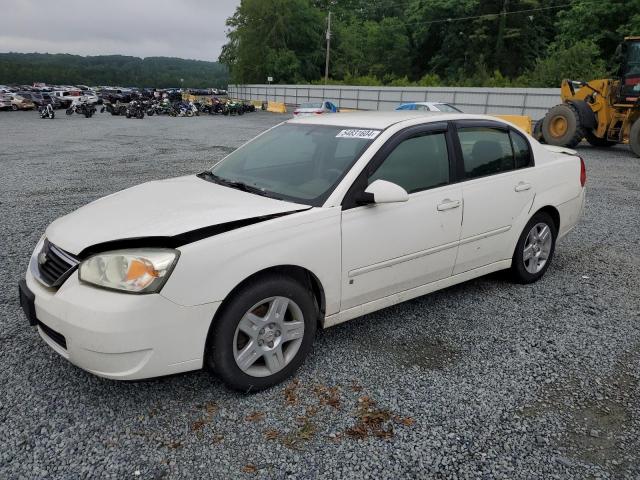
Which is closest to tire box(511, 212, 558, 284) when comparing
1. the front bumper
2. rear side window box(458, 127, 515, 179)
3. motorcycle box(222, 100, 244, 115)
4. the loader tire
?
rear side window box(458, 127, 515, 179)

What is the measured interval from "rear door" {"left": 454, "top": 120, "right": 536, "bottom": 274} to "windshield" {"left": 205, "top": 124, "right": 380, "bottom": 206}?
910mm

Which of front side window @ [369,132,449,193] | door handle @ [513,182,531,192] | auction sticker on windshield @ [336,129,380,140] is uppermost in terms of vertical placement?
auction sticker on windshield @ [336,129,380,140]

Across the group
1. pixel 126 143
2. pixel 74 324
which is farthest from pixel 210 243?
Result: pixel 126 143

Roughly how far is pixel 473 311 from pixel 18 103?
39364mm

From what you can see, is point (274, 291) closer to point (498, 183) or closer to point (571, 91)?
point (498, 183)

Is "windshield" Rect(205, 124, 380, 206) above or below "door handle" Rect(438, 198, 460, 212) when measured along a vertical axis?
above

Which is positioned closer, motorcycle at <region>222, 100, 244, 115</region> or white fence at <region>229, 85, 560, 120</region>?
white fence at <region>229, 85, 560, 120</region>

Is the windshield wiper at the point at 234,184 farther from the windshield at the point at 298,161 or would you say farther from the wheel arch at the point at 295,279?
the wheel arch at the point at 295,279

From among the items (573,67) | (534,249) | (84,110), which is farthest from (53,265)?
(573,67)

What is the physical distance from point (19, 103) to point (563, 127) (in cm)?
3516

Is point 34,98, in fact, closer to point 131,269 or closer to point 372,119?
point 372,119

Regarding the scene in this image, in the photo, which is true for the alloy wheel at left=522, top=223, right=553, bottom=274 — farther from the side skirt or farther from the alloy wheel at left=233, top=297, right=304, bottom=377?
the alloy wheel at left=233, top=297, right=304, bottom=377

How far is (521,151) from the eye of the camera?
4.37 metres

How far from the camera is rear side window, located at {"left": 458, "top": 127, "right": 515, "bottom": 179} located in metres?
3.90
